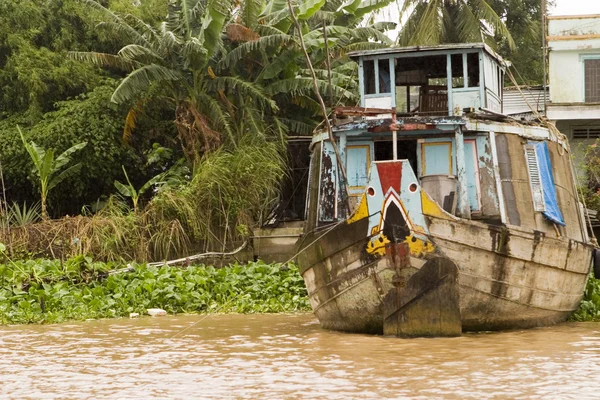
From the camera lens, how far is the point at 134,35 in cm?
1991

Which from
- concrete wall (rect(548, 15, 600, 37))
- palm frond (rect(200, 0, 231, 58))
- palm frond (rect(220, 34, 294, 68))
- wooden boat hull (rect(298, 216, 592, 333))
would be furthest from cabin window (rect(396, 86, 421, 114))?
concrete wall (rect(548, 15, 600, 37))

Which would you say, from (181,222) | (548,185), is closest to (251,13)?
(181,222)

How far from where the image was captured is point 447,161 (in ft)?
40.9

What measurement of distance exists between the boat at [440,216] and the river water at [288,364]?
14.9 inches

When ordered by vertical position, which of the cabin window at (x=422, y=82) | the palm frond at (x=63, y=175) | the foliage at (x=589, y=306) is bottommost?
the foliage at (x=589, y=306)

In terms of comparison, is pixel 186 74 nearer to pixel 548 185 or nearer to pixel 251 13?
pixel 251 13

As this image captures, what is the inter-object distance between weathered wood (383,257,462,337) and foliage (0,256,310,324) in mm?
4119

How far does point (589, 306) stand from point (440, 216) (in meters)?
4.17

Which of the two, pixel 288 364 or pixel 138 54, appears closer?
pixel 288 364

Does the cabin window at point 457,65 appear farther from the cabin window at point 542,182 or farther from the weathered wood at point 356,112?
the weathered wood at point 356,112

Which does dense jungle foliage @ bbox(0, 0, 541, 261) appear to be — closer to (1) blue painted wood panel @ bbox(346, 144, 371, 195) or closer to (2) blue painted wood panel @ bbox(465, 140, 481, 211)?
(1) blue painted wood panel @ bbox(346, 144, 371, 195)

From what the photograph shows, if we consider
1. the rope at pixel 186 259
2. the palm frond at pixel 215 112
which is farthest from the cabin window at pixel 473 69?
the palm frond at pixel 215 112

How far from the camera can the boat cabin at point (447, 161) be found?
39.1ft

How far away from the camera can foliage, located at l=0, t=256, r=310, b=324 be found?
14406mm
